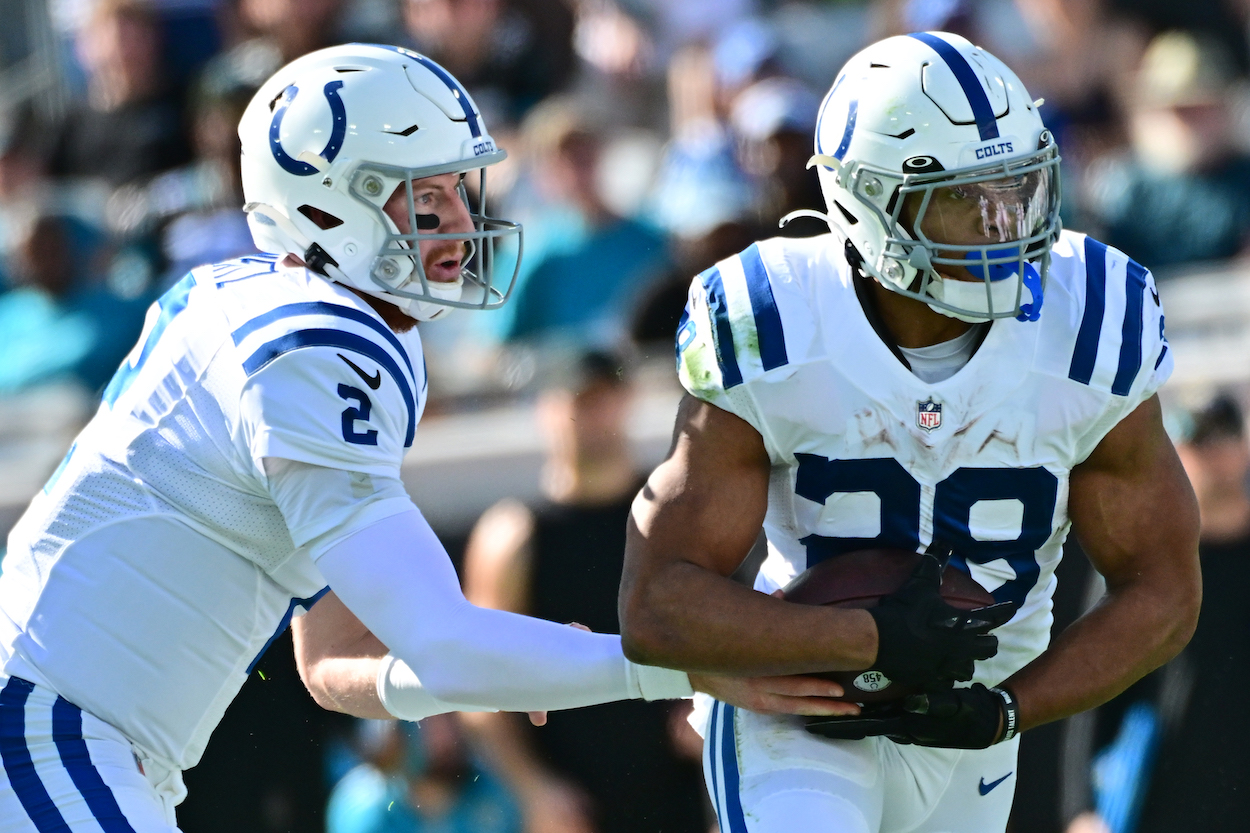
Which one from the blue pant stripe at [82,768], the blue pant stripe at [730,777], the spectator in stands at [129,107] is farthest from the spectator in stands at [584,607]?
the spectator in stands at [129,107]

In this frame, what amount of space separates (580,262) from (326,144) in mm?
2665

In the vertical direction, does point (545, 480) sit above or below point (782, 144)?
below

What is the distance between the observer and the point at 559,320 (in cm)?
548

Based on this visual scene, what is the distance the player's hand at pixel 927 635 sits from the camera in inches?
102

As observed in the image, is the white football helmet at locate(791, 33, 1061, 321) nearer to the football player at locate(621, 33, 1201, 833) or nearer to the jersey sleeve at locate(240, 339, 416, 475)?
the football player at locate(621, 33, 1201, 833)

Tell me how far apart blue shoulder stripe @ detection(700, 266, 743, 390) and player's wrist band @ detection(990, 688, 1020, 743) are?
27.8 inches

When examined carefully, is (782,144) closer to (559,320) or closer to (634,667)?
(559,320)

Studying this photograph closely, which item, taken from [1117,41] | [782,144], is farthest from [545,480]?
[1117,41]

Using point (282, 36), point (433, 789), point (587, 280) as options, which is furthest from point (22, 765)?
point (282, 36)

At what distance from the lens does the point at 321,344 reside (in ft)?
8.26

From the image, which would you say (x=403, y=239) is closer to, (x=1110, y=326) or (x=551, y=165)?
(x=1110, y=326)

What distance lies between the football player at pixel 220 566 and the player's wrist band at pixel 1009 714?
29 cm

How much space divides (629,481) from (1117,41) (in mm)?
2775

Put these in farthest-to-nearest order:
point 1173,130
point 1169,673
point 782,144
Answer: point 1173,130
point 782,144
point 1169,673
